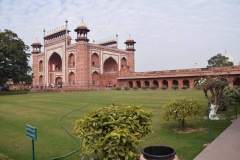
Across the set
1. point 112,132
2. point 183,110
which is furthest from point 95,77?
point 112,132

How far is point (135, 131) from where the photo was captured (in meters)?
3.25

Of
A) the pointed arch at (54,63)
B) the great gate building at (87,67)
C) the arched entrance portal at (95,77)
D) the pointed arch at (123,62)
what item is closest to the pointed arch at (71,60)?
the great gate building at (87,67)

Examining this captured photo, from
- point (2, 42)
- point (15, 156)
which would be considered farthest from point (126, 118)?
point (2, 42)

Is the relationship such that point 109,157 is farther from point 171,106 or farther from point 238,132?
point 238,132

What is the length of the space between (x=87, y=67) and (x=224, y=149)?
2940cm

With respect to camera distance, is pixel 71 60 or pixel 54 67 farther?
pixel 54 67

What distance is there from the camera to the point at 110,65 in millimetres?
40500

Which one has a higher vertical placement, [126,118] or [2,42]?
[2,42]

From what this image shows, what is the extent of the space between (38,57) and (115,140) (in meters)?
42.6

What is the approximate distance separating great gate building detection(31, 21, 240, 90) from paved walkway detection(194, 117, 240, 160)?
828 inches

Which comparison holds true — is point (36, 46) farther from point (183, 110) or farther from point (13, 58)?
point (183, 110)

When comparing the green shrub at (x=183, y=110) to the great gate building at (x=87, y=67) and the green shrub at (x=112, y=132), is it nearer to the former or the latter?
the green shrub at (x=112, y=132)

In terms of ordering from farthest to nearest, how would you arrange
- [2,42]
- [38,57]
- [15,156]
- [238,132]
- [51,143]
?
[38,57]
[2,42]
[238,132]
[51,143]
[15,156]

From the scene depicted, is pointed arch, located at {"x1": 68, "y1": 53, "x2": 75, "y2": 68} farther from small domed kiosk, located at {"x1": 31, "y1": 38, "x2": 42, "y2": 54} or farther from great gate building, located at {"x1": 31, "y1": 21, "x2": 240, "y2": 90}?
small domed kiosk, located at {"x1": 31, "y1": 38, "x2": 42, "y2": 54}
